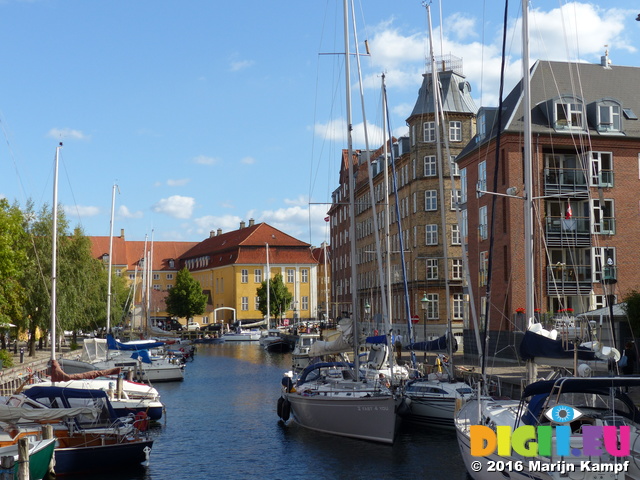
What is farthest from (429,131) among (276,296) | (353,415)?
(276,296)

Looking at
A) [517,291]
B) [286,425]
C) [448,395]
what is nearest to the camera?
[448,395]

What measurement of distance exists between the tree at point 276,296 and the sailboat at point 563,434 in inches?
3991

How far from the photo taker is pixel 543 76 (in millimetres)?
51125

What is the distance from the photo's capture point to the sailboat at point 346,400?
1067 inches

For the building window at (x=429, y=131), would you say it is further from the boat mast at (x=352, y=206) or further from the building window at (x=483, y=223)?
the boat mast at (x=352, y=206)

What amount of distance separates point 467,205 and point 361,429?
31.6m

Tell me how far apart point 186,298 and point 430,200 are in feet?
207

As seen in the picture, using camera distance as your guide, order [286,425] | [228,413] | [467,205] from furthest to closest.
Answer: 1. [467,205]
2. [228,413]
3. [286,425]

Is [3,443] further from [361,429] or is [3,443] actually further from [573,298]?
[573,298]

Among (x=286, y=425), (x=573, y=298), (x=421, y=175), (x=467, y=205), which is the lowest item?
(x=286, y=425)

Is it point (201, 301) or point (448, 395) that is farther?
point (201, 301)

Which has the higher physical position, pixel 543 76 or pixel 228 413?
pixel 543 76

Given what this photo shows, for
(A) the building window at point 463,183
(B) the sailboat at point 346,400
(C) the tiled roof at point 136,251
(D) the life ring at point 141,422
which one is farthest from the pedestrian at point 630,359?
(C) the tiled roof at point 136,251

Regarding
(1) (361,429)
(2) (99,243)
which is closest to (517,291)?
(1) (361,429)
